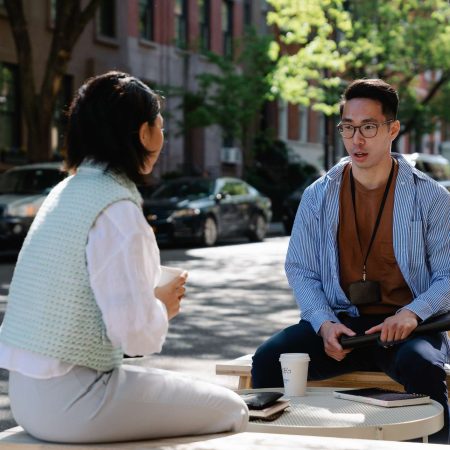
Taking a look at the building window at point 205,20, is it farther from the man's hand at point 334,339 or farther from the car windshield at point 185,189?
the man's hand at point 334,339

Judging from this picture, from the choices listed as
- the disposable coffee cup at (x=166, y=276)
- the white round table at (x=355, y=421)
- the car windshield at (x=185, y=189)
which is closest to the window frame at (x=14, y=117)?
the car windshield at (x=185, y=189)

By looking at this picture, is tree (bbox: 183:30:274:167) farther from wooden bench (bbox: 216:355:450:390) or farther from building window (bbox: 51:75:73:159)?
wooden bench (bbox: 216:355:450:390)

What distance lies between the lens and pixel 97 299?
372 centimetres

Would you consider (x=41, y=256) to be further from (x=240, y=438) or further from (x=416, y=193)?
(x=416, y=193)

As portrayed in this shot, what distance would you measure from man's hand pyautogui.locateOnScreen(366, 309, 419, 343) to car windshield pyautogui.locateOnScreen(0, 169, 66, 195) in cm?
1756

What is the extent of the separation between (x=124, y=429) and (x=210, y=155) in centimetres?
3885

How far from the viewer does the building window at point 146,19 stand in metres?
38.5

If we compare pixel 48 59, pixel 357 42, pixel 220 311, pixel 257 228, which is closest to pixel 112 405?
pixel 220 311

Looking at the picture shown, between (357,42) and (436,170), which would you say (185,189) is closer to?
(436,170)

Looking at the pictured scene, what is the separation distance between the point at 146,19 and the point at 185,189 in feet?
41.2

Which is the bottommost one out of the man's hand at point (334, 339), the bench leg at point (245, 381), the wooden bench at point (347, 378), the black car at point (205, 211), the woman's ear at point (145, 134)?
the black car at point (205, 211)

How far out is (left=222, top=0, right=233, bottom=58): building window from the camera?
43.9 metres

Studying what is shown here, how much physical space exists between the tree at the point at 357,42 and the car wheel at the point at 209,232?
1232 centimetres

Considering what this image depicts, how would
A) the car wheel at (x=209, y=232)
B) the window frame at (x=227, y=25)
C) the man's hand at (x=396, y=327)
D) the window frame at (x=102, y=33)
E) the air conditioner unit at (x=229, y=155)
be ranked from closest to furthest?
the man's hand at (x=396, y=327)
the car wheel at (x=209, y=232)
the window frame at (x=102, y=33)
the air conditioner unit at (x=229, y=155)
the window frame at (x=227, y=25)
